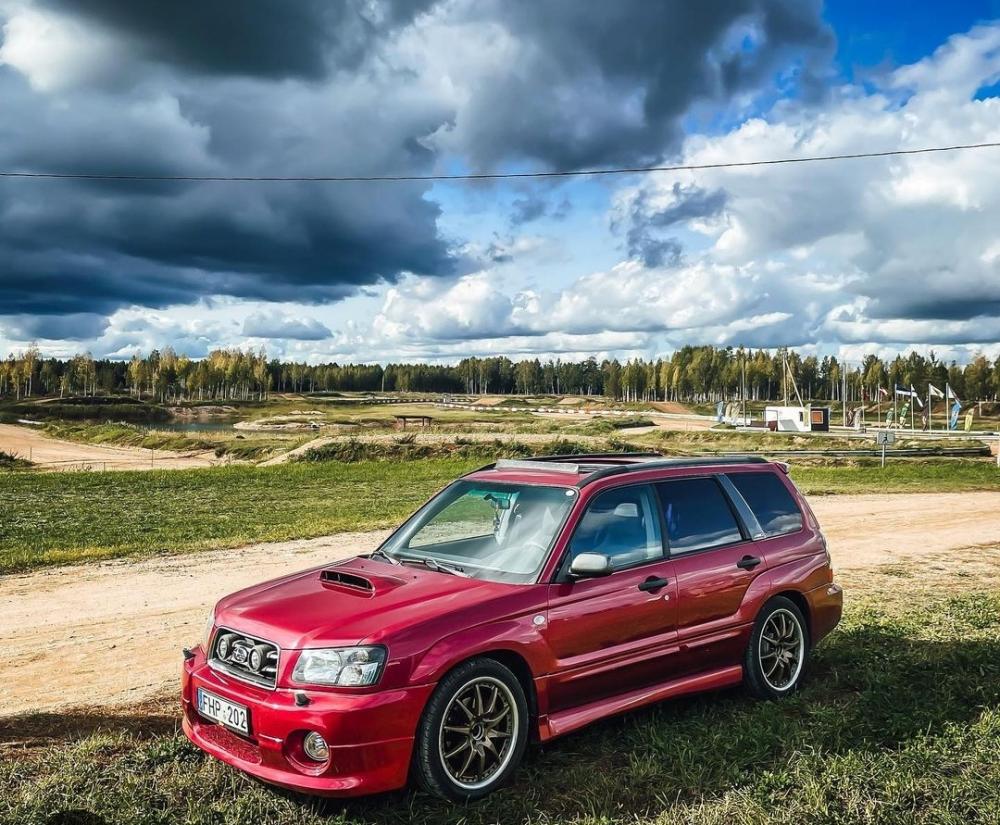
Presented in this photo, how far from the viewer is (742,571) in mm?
6523

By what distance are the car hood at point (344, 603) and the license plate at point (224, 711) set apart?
0.39 meters

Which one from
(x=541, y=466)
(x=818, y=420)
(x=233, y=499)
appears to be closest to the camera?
(x=541, y=466)

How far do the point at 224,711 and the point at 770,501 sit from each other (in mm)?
4480

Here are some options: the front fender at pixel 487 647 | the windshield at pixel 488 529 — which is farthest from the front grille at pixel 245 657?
the windshield at pixel 488 529

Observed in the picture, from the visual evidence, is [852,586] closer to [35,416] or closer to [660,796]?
[660,796]

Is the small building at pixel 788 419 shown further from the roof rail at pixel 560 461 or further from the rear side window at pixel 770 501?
the roof rail at pixel 560 461

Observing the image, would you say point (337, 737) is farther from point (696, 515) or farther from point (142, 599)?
point (142, 599)

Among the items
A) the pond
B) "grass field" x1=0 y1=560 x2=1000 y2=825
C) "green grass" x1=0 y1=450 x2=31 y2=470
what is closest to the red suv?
"grass field" x1=0 y1=560 x2=1000 y2=825

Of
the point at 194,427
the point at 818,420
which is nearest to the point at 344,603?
the point at 818,420

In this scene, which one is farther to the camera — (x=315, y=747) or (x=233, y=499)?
(x=233, y=499)

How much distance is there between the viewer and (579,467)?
20.6 feet

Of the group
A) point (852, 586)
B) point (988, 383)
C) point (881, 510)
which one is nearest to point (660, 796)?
point (852, 586)

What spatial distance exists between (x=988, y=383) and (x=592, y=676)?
575ft

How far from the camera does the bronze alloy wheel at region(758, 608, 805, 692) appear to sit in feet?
22.0
